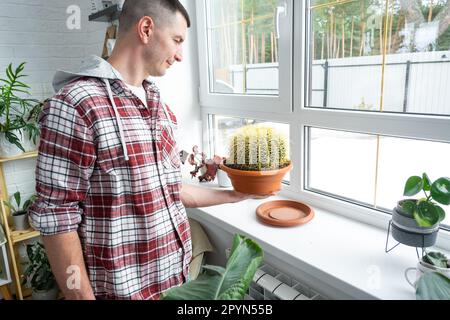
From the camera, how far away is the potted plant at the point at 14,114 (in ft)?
5.35

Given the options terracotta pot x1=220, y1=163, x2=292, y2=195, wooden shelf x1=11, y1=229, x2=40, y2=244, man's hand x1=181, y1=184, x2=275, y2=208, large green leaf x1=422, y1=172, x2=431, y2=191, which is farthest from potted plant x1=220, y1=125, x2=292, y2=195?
wooden shelf x1=11, y1=229, x2=40, y2=244

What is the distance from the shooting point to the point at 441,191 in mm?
969

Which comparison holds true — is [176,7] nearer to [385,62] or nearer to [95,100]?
[95,100]

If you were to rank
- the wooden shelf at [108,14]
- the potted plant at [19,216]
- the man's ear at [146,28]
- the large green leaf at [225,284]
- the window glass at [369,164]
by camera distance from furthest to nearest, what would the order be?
the potted plant at [19,216], the wooden shelf at [108,14], the window glass at [369,164], the man's ear at [146,28], the large green leaf at [225,284]

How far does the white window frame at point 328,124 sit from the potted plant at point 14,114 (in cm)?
108

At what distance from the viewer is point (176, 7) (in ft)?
3.27

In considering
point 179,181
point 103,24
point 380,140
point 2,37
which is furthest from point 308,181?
point 2,37

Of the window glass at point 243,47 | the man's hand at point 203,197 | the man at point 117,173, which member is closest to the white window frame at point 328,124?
the window glass at point 243,47

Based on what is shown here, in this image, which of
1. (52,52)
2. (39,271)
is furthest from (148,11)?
(39,271)

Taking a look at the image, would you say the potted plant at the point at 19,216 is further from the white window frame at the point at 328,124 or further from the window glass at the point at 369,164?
the window glass at the point at 369,164

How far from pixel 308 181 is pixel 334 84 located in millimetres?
473

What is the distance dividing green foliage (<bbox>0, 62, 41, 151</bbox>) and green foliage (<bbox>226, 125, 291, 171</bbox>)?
1.19 metres

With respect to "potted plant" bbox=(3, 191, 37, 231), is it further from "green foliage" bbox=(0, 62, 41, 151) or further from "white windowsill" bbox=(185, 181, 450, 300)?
"white windowsill" bbox=(185, 181, 450, 300)

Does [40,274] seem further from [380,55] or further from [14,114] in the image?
[380,55]
